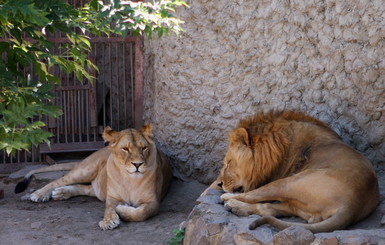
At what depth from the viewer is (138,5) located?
405 cm

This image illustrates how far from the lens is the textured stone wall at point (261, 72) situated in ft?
15.8

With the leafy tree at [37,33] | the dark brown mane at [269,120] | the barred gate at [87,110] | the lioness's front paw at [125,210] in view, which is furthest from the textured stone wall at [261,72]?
the leafy tree at [37,33]

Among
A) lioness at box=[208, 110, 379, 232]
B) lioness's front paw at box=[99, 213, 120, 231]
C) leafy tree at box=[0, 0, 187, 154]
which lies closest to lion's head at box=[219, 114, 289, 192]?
lioness at box=[208, 110, 379, 232]

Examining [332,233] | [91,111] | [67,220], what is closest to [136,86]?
[91,111]

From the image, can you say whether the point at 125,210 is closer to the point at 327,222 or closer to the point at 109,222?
the point at 109,222

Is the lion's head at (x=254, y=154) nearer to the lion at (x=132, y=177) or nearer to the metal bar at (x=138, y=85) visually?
the lion at (x=132, y=177)

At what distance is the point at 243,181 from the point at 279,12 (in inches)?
68.6

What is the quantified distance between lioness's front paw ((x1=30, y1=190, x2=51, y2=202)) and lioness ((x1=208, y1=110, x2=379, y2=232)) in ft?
8.75

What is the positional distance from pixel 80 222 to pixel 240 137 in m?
1.99

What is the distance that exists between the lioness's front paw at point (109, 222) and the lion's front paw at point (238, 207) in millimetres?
1615

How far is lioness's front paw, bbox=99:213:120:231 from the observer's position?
5562mm

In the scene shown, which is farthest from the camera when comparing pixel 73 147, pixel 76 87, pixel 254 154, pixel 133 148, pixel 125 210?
pixel 76 87

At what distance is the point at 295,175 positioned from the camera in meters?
4.12

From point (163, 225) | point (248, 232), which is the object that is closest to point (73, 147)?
point (163, 225)
